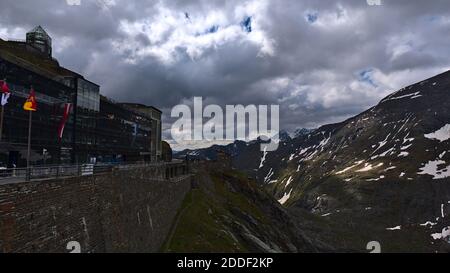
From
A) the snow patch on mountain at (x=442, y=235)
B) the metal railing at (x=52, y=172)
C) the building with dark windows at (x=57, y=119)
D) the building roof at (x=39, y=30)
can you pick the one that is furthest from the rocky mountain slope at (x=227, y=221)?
the snow patch on mountain at (x=442, y=235)

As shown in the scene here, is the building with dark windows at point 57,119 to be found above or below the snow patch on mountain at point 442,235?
above

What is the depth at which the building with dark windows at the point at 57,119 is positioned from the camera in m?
57.2

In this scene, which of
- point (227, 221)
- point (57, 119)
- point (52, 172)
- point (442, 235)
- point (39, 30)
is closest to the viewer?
point (52, 172)

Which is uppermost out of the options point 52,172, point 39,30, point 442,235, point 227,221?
point 39,30

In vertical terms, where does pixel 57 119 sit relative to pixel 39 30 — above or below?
below

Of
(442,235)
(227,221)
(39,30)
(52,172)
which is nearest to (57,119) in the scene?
(227,221)

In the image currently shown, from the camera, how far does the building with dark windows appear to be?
57188 millimetres

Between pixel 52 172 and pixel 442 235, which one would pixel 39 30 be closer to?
pixel 52 172

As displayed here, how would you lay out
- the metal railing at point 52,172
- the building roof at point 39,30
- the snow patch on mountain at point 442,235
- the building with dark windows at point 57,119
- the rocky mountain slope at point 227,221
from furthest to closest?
the snow patch on mountain at point 442,235 < the building roof at point 39,30 < the building with dark windows at point 57,119 < the rocky mountain slope at point 227,221 < the metal railing at point 52,172

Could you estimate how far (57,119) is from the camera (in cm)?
6731

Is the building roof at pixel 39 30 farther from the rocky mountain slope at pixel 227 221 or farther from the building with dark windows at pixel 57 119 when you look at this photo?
the rocky mountain slope at pixel 227 221

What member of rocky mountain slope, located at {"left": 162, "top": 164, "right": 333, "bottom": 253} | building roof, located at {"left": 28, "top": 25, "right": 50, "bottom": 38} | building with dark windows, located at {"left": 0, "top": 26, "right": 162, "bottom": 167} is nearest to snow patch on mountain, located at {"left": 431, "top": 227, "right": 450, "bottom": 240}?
rocky mountain slope, located at {"left": 162, "top": 164, "right": 333, "bottom": 253}
